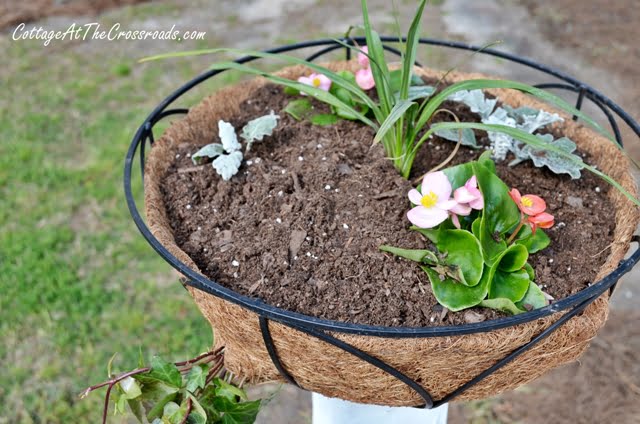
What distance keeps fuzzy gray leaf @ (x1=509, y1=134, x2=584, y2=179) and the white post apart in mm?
471

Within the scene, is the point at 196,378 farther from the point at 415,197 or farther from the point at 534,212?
the point at 534,212

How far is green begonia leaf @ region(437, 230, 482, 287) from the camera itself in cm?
83

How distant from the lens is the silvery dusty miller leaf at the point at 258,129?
1.07 meters

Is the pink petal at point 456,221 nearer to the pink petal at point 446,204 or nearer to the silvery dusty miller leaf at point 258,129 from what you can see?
the pink petal at point 446,204

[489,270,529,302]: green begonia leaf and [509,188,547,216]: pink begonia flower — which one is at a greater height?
[509,188,547,216]: pink begonia flower

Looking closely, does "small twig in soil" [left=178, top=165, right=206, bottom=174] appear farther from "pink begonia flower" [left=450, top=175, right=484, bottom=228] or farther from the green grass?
the green grass

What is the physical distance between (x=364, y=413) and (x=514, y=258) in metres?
0.42

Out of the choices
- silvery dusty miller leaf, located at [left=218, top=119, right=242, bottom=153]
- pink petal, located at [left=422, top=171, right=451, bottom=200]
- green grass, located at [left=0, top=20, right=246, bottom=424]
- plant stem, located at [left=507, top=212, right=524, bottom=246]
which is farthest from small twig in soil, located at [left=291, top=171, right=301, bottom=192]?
green grass, located at [left=0, top=20, right=246, bottom=424]

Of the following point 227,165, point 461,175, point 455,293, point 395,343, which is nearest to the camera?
point 395,343

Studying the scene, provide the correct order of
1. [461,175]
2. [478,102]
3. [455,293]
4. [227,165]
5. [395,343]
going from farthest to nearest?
[478,102] → [227,165] → [461,175] → [455,293] → [395,343]

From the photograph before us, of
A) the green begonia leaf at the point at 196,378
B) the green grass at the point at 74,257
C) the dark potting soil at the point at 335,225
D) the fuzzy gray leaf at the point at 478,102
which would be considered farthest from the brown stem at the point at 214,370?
the green grass at the point at 74,257

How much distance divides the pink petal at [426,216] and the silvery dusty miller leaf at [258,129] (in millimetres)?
343

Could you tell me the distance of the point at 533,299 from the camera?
82 centimetres

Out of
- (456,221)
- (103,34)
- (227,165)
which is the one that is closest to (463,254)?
(456,221)
